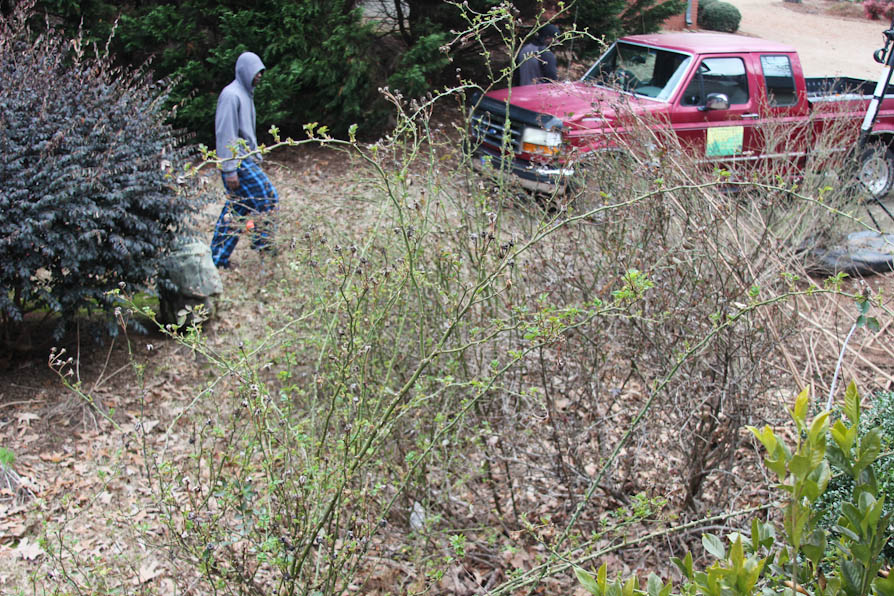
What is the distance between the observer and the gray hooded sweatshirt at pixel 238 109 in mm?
6746

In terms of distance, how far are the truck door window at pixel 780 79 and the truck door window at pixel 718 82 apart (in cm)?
33

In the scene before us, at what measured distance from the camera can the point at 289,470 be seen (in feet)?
9.56

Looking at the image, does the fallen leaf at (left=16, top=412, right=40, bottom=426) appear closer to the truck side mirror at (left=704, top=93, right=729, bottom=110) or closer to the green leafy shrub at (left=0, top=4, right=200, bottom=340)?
the green leafy shrub at (left=0, top=4, right=200, bottom=340)

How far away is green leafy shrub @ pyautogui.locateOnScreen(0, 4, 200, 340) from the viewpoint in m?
4.57

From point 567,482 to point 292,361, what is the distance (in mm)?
1604

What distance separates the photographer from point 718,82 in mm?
8297

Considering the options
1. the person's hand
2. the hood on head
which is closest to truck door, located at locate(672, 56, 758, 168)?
the hood on head

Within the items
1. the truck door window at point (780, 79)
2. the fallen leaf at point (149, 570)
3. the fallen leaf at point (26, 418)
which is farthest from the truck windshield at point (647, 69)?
the fallen leaf at point (149, 570)

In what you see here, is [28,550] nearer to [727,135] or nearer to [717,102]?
[717,102]

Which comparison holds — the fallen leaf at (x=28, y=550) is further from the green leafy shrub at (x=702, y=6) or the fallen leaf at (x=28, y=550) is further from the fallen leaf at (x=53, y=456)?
the green leafy shrub at (x=702, y=6)

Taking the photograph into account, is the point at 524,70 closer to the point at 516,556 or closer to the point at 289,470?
the point at 516,556

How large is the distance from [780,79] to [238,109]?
19.2 feet

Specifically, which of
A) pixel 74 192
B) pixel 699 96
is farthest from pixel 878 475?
pixel 699 96

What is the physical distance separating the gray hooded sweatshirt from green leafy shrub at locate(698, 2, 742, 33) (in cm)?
→ 2060
